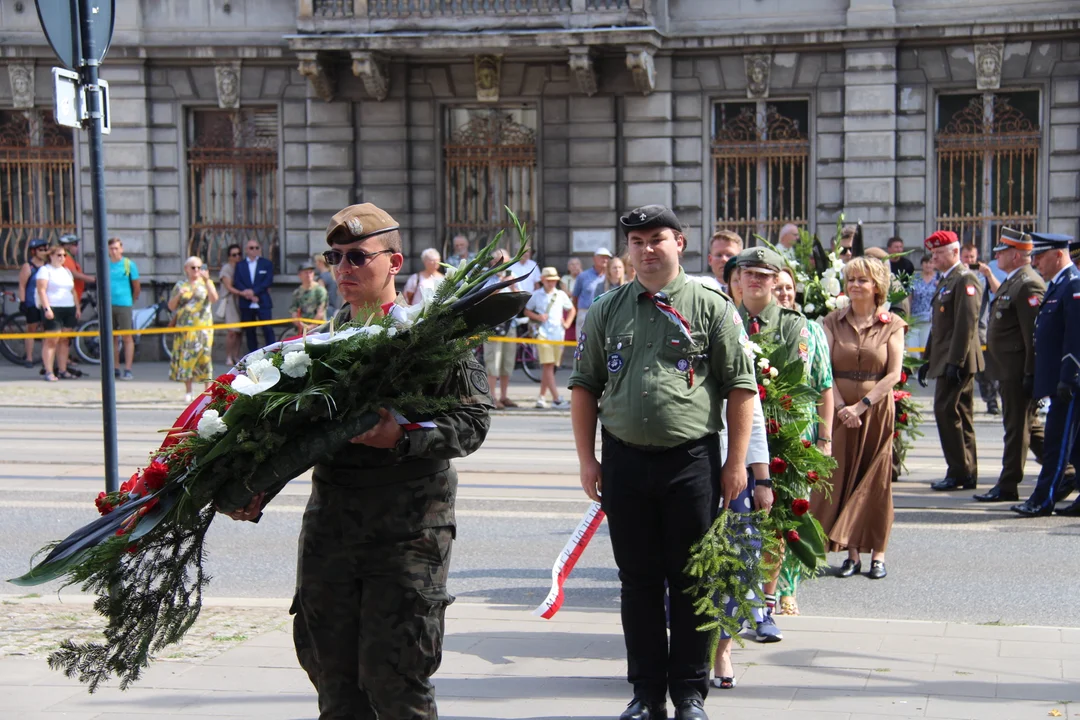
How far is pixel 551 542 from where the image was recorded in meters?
8.93

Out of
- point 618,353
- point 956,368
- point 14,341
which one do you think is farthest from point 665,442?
point 14,341

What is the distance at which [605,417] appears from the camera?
5133mm

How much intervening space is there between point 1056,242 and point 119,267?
1444 centimetres

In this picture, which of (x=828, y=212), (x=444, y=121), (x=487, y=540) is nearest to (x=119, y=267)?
(x=444, y=121)

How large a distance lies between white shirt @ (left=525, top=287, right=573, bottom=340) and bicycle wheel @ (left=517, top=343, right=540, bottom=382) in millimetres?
2151

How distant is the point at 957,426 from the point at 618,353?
6.39 meters

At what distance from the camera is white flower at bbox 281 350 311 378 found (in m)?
3.75

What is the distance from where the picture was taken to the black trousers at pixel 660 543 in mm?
4992

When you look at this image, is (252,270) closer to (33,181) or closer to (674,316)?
(33,181)

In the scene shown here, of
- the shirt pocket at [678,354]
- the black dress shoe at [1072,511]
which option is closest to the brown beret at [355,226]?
the shirt pocket at [678,354]

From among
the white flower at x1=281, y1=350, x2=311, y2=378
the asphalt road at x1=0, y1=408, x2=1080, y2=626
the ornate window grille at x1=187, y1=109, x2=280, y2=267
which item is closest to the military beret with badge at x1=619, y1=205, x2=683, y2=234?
the white flower at x1=281, y1=350, x2=311, y2=378

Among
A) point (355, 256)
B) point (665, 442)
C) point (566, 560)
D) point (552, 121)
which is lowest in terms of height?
point (566, 560)

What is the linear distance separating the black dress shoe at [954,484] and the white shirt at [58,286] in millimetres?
13914

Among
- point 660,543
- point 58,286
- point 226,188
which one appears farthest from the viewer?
point 226,188
